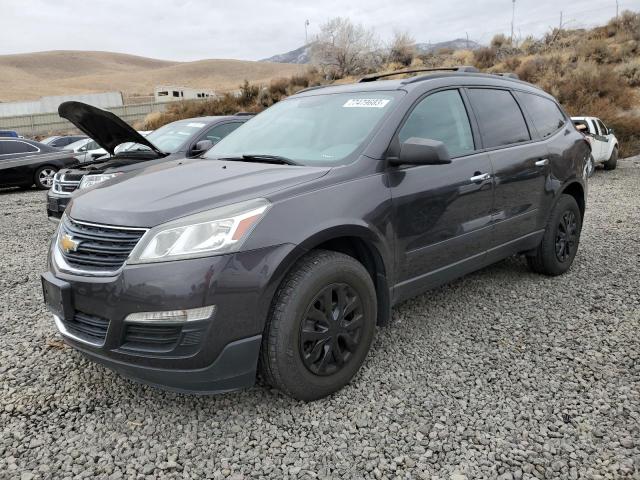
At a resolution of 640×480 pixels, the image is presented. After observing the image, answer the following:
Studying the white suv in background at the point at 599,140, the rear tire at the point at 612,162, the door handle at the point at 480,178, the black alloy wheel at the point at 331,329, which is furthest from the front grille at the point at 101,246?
the rear tire at the point at 612,162

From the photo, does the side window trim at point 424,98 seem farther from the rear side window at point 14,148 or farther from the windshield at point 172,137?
the rear side window at point 14,148

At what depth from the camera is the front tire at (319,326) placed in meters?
2.46

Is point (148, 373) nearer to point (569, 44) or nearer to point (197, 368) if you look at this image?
point (197, 368)

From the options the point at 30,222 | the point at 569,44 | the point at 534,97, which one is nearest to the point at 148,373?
the point at 534,97

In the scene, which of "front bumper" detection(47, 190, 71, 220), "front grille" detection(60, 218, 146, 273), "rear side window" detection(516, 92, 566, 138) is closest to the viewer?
"front grille" detection(60, 218, 146, 273)

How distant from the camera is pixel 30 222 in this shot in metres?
8.19

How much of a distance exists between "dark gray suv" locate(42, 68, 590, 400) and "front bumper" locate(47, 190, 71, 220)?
11.5 ft

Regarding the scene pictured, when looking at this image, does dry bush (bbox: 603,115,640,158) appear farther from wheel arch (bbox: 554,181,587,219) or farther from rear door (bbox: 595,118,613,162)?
wheel arch (bbox: 554,181,587,219)

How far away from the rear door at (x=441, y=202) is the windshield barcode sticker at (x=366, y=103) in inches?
8.0

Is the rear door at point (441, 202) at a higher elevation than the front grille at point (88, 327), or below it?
higher

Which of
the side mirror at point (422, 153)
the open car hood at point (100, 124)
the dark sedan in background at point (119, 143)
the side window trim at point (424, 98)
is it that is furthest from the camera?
the dark sedan in background at point (119, 143)

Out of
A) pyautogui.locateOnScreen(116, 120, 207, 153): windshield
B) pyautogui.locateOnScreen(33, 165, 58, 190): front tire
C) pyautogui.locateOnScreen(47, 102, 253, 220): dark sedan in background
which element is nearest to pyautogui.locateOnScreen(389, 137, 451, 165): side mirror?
pyautogui.locateOnScreen(47, 102, 253, 220): dark sedan in background

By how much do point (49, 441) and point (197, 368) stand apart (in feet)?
2.82

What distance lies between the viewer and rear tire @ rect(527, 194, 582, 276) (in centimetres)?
443
